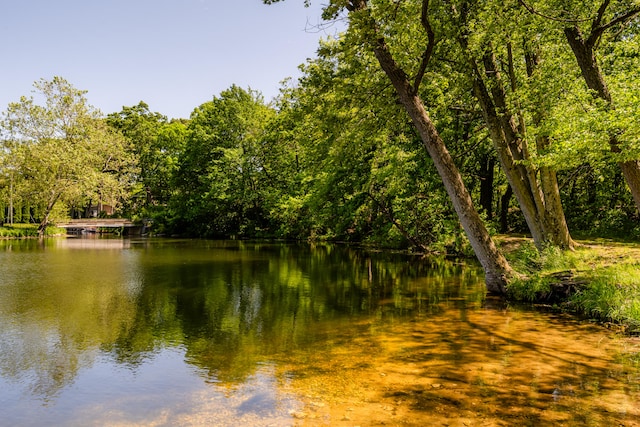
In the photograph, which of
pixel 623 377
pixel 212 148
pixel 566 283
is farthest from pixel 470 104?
pixel 212 148

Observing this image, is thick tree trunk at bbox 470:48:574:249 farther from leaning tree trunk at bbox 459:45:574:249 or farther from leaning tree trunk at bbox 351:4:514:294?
leaning tree trunk at bbox 351:4:514:294

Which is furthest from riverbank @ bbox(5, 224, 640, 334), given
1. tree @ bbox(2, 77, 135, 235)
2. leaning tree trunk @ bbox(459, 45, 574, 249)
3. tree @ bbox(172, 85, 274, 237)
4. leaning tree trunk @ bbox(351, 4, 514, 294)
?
tree @ bbox(2, 77, 135, 235)

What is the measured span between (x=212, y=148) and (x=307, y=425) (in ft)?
139

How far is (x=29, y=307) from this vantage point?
1052 centimetres

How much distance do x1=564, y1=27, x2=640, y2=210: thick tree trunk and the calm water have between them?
11.9 ft

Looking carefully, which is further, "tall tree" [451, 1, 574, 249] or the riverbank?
"tall tree" [451, 1, 574, 249]

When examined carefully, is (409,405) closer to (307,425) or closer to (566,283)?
(307,425)

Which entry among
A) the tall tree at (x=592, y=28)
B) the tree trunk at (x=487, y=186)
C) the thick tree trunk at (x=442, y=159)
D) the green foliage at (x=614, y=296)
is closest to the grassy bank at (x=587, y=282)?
the green foliage at (x=614, y=296)

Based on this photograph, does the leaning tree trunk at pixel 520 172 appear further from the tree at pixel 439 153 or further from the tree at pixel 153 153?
the tree at pixel 153 153

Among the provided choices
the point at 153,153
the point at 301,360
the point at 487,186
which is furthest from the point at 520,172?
the point at 153,153

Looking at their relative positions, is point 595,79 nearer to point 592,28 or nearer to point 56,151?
point 592,28

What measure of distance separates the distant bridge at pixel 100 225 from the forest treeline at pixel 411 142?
1.80 meters

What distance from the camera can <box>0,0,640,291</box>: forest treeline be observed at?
1026cm

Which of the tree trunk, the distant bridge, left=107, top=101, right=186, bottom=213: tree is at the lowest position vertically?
the distant bridge
